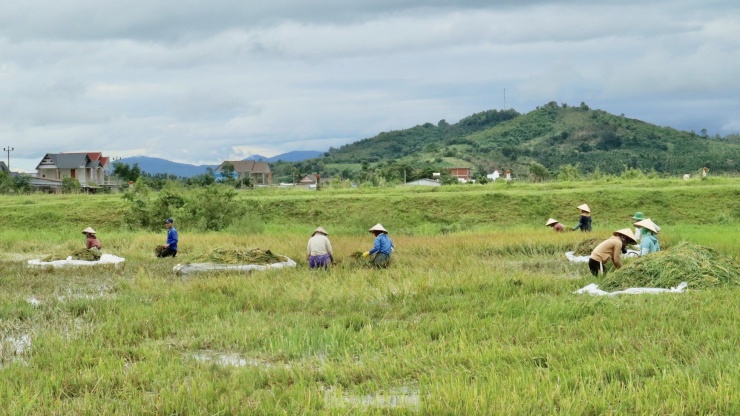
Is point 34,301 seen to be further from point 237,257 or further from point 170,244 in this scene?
point 170,244

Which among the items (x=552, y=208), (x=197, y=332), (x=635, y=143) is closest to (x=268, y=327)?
(x=197, y=332)

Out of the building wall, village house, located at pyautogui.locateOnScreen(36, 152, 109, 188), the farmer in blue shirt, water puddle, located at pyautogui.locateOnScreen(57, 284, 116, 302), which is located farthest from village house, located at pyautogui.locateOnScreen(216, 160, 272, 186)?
water puddle, located at pyautogui.locateOnScreen(57, 284, 116, 302)

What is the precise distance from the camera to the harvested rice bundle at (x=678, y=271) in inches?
332

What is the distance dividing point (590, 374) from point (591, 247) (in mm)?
8073

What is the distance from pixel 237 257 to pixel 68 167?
49129mm

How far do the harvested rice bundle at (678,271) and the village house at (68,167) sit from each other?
52.8m

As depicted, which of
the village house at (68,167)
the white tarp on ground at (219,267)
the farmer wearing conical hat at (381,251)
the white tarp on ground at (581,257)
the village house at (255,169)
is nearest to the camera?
the farmer wearing conical hat at (381,251)

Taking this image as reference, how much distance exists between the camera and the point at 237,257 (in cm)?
1221

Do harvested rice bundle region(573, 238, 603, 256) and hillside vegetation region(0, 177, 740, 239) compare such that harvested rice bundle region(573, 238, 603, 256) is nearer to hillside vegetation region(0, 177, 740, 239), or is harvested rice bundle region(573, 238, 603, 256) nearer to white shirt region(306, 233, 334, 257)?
white shirt region(306, 233, 334, 257)

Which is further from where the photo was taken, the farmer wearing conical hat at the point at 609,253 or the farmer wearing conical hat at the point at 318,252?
the farmer wearing conical hat at the point at 318,252

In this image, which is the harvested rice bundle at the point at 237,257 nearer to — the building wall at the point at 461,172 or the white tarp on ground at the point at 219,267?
the white tarp on ground at the point at 219,267

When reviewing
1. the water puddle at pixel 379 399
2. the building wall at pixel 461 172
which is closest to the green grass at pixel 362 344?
the water puddle at pixel 379 399

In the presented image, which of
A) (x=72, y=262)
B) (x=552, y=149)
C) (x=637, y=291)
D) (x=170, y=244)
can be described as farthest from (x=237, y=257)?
(x=552, y=149)

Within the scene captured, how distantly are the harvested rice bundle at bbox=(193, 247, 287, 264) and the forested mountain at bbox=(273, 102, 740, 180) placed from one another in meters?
38.9
